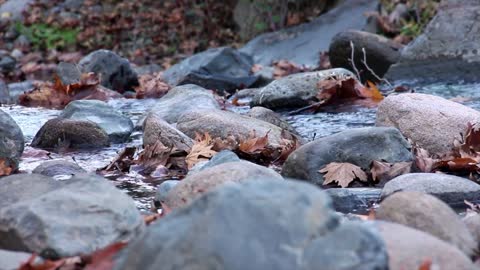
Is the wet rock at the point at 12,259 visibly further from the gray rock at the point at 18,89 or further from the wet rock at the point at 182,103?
the gray rock at the point at 18,89

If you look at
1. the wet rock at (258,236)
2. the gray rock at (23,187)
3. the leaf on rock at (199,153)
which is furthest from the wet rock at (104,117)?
the wet rock at (258,236)

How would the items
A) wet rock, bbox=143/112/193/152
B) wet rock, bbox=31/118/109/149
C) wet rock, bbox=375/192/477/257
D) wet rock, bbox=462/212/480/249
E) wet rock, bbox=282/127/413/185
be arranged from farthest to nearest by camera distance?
wet rock, bbox=31/118/109/149 → wet rock, bbox=143/112/193/152 → wet rock, bbox=282/127/413/185 → wet rock, bbox=462/212/480/249 → wet rock, bbox=375/192/477/257

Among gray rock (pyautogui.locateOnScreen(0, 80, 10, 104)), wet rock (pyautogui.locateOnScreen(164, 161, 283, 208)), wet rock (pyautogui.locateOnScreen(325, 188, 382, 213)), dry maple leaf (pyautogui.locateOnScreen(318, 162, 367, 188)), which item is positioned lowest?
gray rock (pyautogui.locateOnScreen(0, 80, 10, 104))

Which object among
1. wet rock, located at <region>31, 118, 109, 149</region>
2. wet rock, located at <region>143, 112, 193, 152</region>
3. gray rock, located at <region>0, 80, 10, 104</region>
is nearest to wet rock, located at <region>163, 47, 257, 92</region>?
gray rock, located at <region>0, 80, 10, 104</region>

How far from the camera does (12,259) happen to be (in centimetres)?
238

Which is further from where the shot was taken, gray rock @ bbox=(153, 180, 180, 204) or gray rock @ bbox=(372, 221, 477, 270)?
gray rock @ bbox=(153, 180, 180, 204)

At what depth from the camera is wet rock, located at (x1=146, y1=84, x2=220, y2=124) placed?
607 centimetres

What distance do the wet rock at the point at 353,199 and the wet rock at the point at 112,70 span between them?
625 cm

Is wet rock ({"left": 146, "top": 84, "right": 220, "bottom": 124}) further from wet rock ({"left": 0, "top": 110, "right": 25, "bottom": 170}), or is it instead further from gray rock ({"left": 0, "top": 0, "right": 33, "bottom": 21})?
gray rock ({"left": 0, "top": 0, "right": 33, "bottom": 21})

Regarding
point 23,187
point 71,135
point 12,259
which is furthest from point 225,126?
point 12,259

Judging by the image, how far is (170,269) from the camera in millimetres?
1854

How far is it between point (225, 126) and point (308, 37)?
8104 millimetres

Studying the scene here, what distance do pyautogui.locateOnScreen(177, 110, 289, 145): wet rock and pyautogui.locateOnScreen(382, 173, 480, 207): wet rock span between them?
4.49 ft

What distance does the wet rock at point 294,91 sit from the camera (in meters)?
6.93
